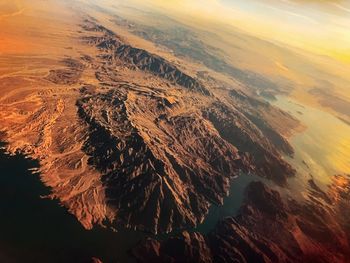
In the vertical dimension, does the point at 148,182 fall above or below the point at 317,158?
above

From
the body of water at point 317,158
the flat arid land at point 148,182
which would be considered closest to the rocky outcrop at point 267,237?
the flat arid land at point 148,182

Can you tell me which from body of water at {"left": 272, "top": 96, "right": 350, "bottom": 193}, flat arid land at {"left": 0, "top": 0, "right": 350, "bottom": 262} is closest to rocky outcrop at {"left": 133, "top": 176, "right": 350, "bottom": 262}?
flat arid land at {"left": 0, "top": 0, "right": 350, "bottom": 262}

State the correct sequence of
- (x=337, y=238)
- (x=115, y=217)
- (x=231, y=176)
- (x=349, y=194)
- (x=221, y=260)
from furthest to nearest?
(x=349, y=194) < (x=231, y=176) < (x=337, y=238) < (x=115, y=217) < (x=221, y=260)

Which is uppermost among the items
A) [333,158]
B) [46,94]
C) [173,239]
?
[173,239]

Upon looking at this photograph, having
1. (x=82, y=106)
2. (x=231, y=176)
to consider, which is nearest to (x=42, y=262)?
(x=231, y=176)

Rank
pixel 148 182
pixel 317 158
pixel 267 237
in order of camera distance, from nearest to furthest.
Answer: pixel 267 237, pixel 148 182, pixel 317 158

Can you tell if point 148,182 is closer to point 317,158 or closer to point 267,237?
point 267,237

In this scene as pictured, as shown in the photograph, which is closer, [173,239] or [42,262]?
[42,262]

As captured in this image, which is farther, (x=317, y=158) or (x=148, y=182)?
(x=317, y=158)

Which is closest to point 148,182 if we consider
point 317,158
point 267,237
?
point 267,237

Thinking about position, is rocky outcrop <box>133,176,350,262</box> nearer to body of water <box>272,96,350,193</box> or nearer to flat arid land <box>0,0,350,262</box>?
flat arid land <box>0,0,350,262</box>

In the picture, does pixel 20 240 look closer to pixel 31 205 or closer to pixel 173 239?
pixel 31 205
